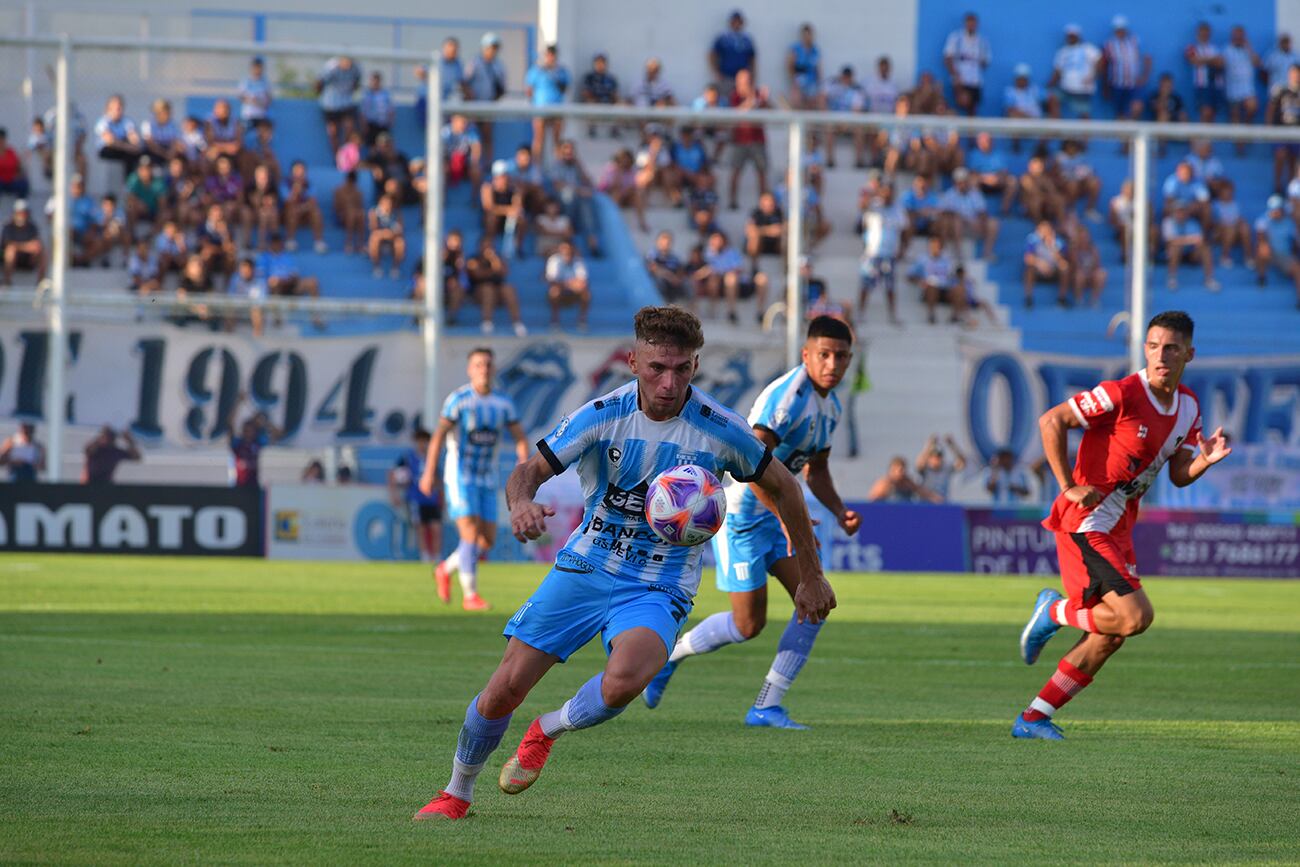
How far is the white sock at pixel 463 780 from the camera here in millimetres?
6801

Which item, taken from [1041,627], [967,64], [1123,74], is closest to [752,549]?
[1041,627]

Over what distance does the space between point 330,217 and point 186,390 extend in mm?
3307

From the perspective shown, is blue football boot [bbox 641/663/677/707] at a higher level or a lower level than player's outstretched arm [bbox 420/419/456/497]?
lower

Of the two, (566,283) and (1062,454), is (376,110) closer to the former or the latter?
(566,283)

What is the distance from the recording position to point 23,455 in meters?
24.8

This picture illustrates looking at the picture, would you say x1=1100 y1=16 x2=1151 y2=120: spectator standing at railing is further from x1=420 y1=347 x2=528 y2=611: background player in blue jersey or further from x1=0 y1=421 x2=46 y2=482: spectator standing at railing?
x1=0 y1=421 x2=46 y2=482: spectator standing at railing

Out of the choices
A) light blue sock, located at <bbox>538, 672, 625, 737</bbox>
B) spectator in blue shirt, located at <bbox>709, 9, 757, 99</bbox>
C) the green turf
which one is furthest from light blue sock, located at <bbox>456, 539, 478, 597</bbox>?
spectator in blue shirt, located at <bbox>709, 9, 757, 99</bbox>

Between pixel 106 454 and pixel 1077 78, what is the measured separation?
61.9ft

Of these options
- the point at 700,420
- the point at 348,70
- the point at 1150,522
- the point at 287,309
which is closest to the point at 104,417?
the point at 287,309

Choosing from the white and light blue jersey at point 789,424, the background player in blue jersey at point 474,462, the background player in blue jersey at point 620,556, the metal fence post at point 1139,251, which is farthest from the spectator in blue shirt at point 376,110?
the background player in blue jersey at point 620,556

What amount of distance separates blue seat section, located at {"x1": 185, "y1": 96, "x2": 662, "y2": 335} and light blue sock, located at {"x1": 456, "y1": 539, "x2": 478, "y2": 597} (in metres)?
8.82

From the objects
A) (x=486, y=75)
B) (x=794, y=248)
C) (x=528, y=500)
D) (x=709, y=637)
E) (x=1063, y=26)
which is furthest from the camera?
(x=1063, y=26)

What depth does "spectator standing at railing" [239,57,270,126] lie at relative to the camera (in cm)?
2647

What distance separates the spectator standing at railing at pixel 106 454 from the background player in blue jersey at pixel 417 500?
3.70 meters
